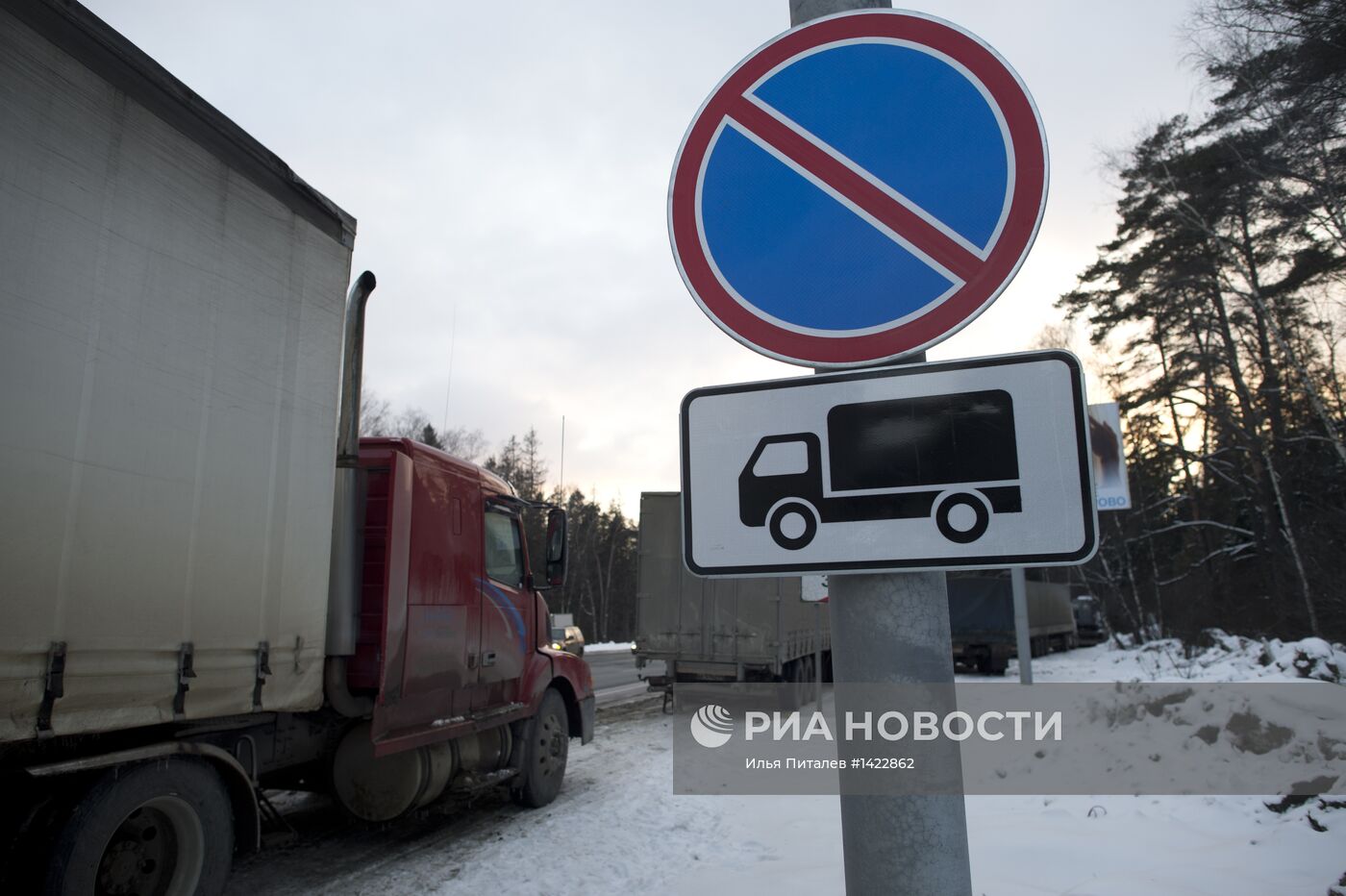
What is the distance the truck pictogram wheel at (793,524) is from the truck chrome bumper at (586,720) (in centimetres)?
729

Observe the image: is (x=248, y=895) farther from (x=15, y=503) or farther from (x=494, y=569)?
(x=15, y=503)

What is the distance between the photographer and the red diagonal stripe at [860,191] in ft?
5.15

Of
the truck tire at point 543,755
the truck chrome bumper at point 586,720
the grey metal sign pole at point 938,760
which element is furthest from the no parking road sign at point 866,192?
the truck chrome bumper at point 586,720

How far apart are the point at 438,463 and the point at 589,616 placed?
50.8 meters

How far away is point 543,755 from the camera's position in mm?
7316

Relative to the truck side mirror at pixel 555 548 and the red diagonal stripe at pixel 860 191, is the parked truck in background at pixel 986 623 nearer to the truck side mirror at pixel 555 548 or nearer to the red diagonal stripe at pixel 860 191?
the truck side mirror at pixel 555 548

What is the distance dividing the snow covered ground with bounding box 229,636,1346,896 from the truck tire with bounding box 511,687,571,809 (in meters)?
0.15

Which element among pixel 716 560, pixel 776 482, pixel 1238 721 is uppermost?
pixel 776 482

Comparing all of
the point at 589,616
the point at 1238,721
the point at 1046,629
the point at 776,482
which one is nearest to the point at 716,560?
the point at 776,482

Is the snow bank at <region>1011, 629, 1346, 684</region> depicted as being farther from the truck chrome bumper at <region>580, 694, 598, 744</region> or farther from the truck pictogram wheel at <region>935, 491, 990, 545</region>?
the truck pictogram wheel at <region>935, 491, 990, 545</region>

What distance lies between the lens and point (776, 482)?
152cm

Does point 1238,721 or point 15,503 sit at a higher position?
point 15,503

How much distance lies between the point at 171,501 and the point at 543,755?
4657mm

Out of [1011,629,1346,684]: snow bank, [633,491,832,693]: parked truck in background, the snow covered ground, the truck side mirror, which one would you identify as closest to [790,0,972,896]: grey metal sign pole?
the snow covered ground
